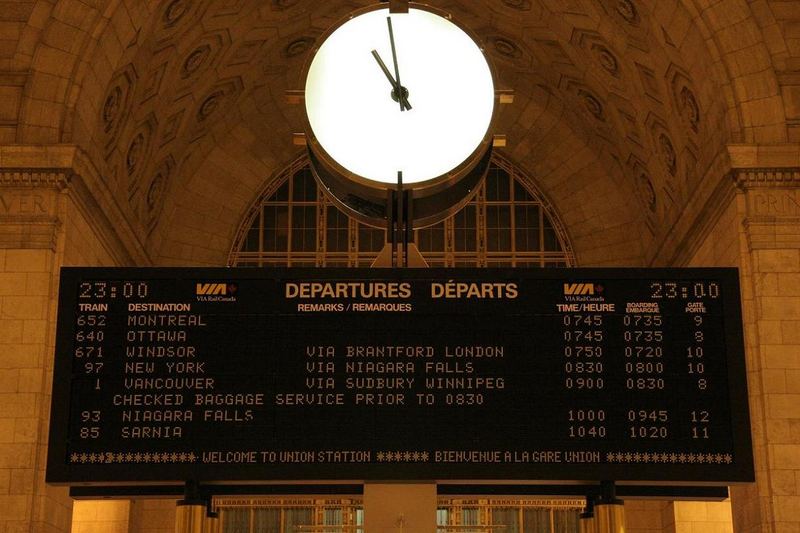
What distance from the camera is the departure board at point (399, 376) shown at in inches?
214

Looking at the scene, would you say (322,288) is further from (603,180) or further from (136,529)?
(603,180)

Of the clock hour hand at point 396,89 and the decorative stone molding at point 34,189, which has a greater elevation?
the decorative stone molding at point 34,189

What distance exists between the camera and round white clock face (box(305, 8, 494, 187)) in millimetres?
5363

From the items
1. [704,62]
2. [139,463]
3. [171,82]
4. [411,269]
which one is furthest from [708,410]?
[171,82]

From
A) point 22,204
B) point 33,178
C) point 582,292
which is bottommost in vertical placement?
point 582,292

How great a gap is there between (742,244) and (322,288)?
8453 millimetres

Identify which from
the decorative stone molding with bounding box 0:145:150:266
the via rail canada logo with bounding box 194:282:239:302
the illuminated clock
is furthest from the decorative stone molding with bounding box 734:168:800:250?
the via rail canada logo with bounding box 194:282:239:302

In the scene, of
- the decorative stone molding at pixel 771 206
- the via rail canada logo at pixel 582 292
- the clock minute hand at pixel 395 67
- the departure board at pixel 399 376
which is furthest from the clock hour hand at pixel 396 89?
the decorative stone molding at pixel 771 206

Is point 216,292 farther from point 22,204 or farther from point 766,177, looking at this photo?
point 766,177

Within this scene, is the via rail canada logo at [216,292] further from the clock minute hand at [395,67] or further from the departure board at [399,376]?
the clock minute hand at [395,67]

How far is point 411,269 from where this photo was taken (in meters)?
5.71

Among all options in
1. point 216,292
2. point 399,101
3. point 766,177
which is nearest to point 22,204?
point 216,292

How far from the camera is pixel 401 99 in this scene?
531 cm

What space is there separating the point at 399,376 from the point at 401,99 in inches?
53.0
